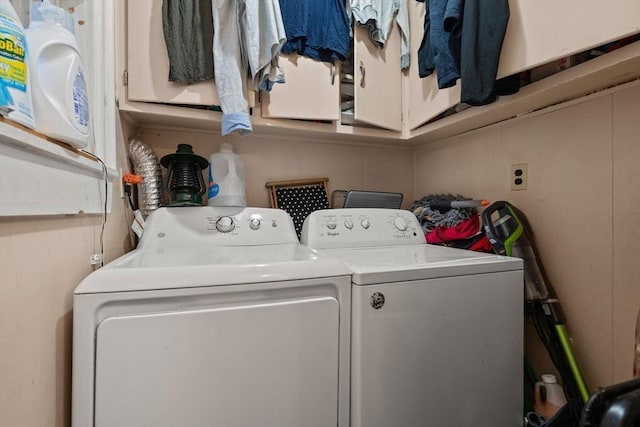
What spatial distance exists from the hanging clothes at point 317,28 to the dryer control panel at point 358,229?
0.74 m

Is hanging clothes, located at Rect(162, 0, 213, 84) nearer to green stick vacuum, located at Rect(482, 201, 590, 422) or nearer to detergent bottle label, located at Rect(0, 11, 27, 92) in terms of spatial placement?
detergent bottle label, located at Rect(0, 11, 27, 92)

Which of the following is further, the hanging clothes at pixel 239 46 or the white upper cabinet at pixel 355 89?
the white upper cabinet at pixel 355 89

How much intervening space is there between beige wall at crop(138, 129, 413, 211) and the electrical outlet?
0.72 meters

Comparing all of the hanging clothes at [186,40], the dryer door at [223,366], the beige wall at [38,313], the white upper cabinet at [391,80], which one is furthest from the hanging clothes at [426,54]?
the beige wall at [38,313]

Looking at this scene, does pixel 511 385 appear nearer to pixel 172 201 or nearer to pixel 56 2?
pixel 172 201

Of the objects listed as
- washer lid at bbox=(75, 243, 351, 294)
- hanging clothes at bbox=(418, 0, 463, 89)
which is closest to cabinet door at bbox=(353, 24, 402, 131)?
hanging clothes at bbox=(418, 0, 463, 89)

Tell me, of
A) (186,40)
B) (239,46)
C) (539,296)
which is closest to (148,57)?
(186,40)

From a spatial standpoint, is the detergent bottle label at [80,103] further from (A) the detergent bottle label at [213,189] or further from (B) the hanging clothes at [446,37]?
(B) the hanging clothes at [446,37]

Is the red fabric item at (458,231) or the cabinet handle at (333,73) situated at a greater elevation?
the cabinet handle at (333,73)

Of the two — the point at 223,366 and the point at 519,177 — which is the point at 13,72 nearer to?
the point at 223,366

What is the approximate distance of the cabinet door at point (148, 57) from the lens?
1.13 meters

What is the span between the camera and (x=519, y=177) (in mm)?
1317

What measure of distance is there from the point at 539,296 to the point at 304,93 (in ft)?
4.10

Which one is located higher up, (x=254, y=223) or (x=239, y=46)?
(x=239, y=46)
